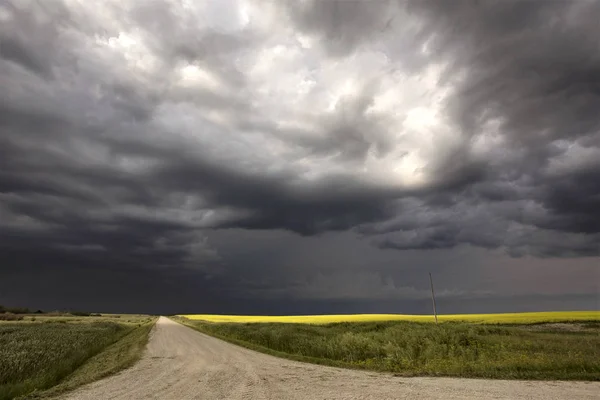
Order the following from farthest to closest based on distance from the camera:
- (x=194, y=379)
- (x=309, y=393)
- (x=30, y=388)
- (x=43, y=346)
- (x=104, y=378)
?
1. (x=43, y=346)
2. (x=104, y=378)
3. (x=194, y=379)
4. (x=30, y=388)
5. (x=309, y=393)

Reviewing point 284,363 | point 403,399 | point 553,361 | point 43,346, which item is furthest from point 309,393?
point 43,346

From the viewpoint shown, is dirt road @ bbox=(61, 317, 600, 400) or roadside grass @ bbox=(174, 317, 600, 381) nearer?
dirt road @ bbox=(61, 317, 600, 400)

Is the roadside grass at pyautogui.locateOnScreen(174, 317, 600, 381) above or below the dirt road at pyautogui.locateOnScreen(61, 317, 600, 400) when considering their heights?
below

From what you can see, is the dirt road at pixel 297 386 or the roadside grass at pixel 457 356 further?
the roadside grass at pixel 457 356

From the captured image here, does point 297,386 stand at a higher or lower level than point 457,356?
higher

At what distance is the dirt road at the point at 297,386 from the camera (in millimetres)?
13508

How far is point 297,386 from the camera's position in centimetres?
1552

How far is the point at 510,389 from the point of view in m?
14.2

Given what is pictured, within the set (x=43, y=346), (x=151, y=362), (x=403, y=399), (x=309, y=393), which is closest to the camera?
(x=403, y=399)

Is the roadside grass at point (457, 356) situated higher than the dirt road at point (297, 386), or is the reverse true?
the dirt road at point (297, 386)

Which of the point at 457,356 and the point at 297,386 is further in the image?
the point at 457,356

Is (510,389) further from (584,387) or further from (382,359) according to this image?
(382,359)

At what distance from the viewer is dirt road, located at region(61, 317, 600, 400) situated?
532 inches

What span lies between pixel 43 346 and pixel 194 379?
23702 millimetres
